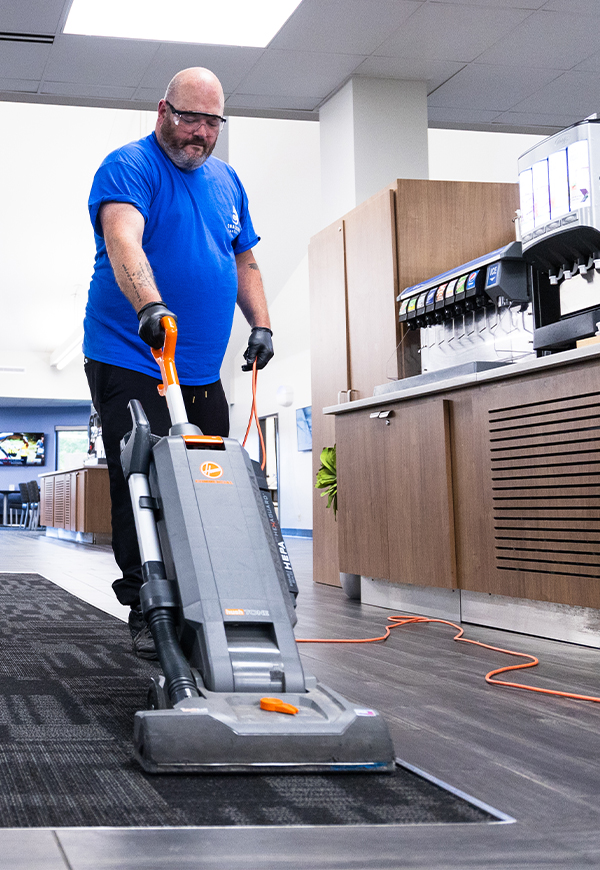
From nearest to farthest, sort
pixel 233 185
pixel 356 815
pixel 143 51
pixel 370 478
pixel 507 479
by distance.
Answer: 1. pixel 356 815
2. pixel 233 185
3. pixel 507 479
4. pixel 370 478
5. pixel 143 51

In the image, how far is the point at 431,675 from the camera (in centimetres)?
192

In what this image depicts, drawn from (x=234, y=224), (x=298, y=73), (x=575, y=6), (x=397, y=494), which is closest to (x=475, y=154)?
(x=298, y=73)

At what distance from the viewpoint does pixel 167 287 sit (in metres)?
2.10

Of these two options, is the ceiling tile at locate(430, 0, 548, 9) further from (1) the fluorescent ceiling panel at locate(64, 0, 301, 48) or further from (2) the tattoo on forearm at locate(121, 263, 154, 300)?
(2) the tattoo on forearm at locate(121, 263, 154, 300)

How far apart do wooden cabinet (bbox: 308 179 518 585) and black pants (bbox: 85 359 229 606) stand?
169 centimetres

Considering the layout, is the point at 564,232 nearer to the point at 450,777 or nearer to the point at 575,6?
the point at 450,777

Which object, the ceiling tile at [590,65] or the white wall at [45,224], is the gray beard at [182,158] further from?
the white wall at [45,224]

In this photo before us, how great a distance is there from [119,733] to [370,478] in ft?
6.72

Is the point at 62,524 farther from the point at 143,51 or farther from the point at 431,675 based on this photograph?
the point at 431,675

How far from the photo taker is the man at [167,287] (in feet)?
6.45

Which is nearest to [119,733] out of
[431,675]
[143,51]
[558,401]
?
[431,675]

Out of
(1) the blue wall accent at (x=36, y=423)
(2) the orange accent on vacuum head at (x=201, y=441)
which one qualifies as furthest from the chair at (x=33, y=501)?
(2) the orange accent on vacuum head at (x=201, y=441)

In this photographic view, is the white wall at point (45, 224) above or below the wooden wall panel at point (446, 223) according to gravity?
above

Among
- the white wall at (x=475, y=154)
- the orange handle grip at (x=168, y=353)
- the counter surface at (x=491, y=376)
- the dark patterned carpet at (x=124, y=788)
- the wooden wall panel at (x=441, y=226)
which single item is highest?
the white wall at (x=475, y=154)
